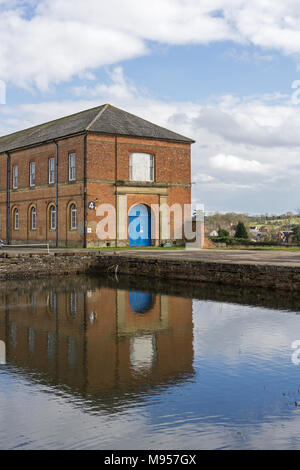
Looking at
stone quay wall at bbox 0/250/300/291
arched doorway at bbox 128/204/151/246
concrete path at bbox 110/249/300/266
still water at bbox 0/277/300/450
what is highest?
arched doorway at bbox 128/204/151/246

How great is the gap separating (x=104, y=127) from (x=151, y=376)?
25.7m

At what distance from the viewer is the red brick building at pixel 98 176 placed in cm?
3108

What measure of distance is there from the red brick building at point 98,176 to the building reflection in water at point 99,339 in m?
14.4

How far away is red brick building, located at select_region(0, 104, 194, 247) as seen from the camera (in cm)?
3108

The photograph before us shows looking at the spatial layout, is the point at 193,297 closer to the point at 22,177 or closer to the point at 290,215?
the point at 22,177

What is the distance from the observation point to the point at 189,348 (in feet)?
31.1

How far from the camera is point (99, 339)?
10414mm

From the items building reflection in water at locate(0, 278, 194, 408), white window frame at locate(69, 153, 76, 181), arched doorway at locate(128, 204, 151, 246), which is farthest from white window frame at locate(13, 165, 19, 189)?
building reflection in water at locate(0, 278, 194, 408)

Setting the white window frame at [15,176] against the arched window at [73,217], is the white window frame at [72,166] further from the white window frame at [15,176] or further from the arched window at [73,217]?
the white window frame at [15,176]

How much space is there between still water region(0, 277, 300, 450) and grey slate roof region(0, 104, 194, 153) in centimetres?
1904

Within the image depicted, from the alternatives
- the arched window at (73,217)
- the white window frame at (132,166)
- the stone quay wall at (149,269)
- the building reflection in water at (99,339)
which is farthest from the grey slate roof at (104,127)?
the building reflection in water at (99,339)

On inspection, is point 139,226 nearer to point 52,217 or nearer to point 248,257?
point 52,217

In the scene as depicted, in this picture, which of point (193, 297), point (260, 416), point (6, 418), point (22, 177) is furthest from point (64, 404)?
point (22, 177)

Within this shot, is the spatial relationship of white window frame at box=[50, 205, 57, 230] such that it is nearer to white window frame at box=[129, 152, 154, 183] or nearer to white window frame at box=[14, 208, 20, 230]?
white window frame at box=[14, 208, 20, 230]
